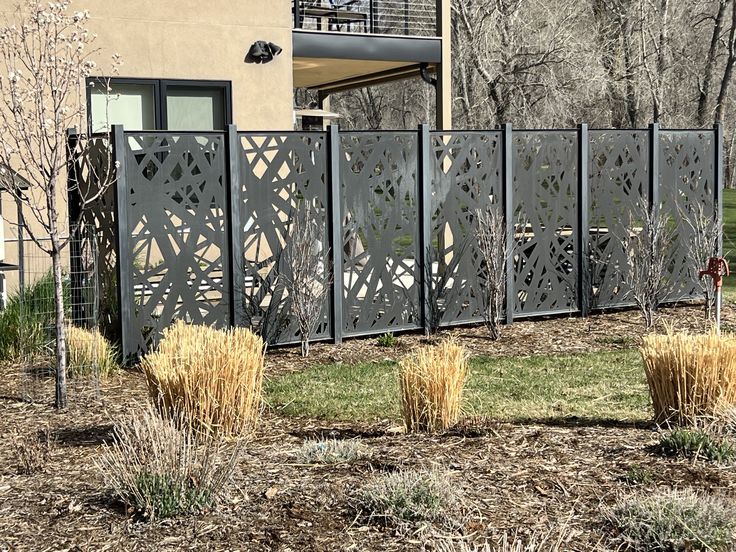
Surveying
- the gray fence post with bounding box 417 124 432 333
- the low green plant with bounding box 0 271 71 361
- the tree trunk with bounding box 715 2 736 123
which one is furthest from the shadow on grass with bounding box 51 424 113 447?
the tree trunk with bounding box 715 2 736 123

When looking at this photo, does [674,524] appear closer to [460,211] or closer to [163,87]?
[460,211]

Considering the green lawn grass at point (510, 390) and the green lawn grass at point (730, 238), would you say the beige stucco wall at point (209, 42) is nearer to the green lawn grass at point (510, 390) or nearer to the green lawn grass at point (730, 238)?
the green lawn grass at point (510, 390)

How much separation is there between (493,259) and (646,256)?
1.82 meters

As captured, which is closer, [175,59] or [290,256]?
[290,256]

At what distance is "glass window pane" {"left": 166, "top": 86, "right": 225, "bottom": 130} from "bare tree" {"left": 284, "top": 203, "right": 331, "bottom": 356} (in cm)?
400

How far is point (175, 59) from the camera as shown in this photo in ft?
42.2

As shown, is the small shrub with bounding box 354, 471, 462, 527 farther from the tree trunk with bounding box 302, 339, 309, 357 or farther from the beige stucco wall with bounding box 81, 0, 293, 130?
the beige stucco wall with bounding box 81, 0, 293, 130

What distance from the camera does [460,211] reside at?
10.6 metres

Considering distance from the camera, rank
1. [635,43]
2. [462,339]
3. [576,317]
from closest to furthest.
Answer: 1. [462,339]
2. [576,317]
3. [635,43]

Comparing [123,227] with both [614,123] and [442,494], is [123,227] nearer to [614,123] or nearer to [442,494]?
[442,494]

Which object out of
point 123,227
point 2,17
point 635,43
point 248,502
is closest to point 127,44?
point 2,17

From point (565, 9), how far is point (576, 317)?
19.4 meters

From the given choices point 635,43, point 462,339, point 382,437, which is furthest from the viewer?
point 635,43

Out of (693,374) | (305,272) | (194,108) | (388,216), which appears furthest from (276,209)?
(693,374)
